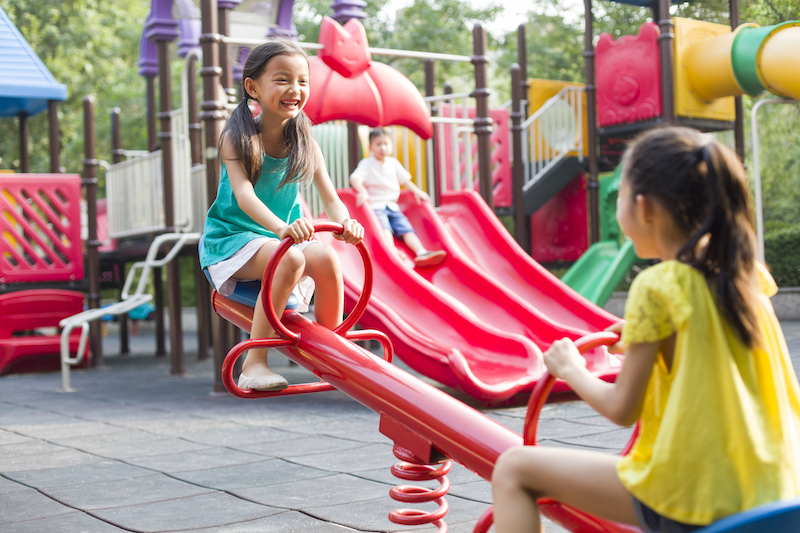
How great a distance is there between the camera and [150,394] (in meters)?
6.78

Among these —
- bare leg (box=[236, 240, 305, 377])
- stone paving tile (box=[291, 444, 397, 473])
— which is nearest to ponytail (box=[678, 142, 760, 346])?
bare leg (box=[236, 240, 305, 377])

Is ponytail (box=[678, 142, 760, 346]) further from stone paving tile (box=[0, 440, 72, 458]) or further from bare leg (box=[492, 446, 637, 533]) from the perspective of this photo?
stone paving tile (box=[0, 440, 72, 458])

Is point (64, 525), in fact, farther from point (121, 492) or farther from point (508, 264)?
point (508, 264)

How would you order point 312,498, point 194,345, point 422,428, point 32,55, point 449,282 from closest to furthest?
point 422,428, point 312,498, point 449,282, point 32,55, point 194,345

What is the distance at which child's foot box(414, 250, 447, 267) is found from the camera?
256 inches

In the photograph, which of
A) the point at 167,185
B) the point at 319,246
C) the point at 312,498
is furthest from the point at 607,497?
the point at 167,185

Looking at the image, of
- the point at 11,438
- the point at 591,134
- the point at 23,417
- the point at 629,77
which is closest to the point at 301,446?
the point at 11,438

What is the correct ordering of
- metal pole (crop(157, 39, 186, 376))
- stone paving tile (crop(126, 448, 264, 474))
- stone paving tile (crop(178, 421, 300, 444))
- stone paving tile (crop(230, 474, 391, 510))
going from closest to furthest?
stone paving tile (crop(230, 474, 391, 510)) → stone paving tile (crop(126, 448, 264, 474)) → stone paving tile (crop(178, 421, 300, 444)) → metal pole (crop(157, 39, 186, 376))

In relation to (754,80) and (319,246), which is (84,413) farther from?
(754,80)

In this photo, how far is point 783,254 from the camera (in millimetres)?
10438

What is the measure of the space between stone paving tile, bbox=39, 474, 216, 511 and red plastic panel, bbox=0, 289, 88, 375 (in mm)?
5509

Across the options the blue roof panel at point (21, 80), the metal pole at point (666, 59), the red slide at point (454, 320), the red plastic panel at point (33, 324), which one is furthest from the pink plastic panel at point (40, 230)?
the metal pole at point (666, 59)

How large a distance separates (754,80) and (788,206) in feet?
4.77

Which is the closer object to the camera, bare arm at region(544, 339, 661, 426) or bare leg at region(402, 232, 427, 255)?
bare arm at region(544, 339, 661, 426)
